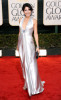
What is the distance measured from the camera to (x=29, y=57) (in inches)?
131

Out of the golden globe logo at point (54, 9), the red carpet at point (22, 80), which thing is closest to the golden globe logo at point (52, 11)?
the golden globe logo at point (54, 9)

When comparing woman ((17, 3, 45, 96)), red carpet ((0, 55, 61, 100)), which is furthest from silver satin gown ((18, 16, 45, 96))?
red carpet ((0, 55, 61, 100))

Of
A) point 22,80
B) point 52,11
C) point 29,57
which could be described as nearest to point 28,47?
point 29,57

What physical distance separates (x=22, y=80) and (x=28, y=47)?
1405mm

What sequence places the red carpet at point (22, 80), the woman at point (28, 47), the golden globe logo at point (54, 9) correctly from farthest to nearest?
the golden globe logo at point (54, 9) < the red carpet at point (22, 80) < the woman at point (28, 47)

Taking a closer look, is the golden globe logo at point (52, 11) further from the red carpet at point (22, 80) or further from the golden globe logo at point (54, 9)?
the red carpet at point (22, 80)

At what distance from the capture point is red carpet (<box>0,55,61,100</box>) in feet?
11.5

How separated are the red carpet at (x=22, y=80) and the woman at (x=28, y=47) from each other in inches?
10.3

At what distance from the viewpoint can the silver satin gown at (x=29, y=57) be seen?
127 inches

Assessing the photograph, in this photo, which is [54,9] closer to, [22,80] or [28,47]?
[22,80]

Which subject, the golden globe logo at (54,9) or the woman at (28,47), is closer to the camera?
the woman at (28,47)

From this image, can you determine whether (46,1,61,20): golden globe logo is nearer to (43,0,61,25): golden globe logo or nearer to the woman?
(43,0,61,25): golden globe logo

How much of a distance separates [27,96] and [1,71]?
1.93 m

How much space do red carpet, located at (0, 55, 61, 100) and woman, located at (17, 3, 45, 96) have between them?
0.26 meters
